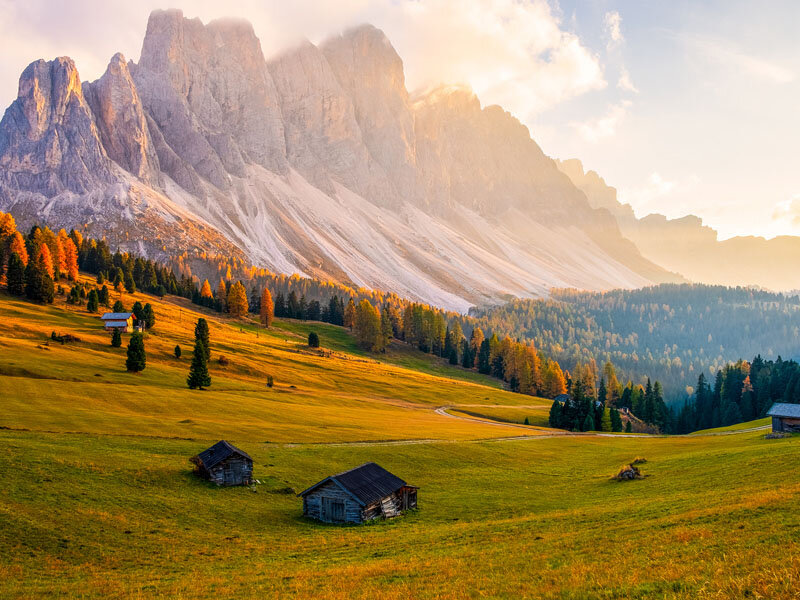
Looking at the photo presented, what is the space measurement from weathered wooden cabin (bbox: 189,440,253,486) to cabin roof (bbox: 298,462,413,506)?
7.00 meters

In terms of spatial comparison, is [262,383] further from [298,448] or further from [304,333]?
[304,333]

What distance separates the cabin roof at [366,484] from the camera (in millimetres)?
40688

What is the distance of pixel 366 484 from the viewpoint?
42.4 m

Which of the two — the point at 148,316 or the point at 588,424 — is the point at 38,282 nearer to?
the point at 148,316

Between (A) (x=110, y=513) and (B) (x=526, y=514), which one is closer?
(A) (x=110, y=513)

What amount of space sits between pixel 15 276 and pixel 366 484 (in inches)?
4820

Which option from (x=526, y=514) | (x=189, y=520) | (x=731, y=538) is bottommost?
(x=189, y=520)

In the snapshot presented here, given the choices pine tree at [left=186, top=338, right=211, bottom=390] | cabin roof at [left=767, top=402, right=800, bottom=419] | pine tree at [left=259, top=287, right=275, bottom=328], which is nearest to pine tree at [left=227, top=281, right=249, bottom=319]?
pine tree at [left=259, top=287, right=275, bottom=328]

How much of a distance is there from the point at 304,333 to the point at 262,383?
257 feet

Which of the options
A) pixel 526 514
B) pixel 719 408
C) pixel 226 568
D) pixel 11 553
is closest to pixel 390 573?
pixel 226 568

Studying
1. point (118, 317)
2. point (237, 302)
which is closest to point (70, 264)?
point (237, 302)

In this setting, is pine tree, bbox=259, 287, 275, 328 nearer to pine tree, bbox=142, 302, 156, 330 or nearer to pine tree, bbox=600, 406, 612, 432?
pine tree, bbox=142, 302, 156, 330

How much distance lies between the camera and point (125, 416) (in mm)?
64312

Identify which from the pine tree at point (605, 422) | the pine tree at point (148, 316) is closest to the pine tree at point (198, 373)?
the pine tree at point (148, 316)
